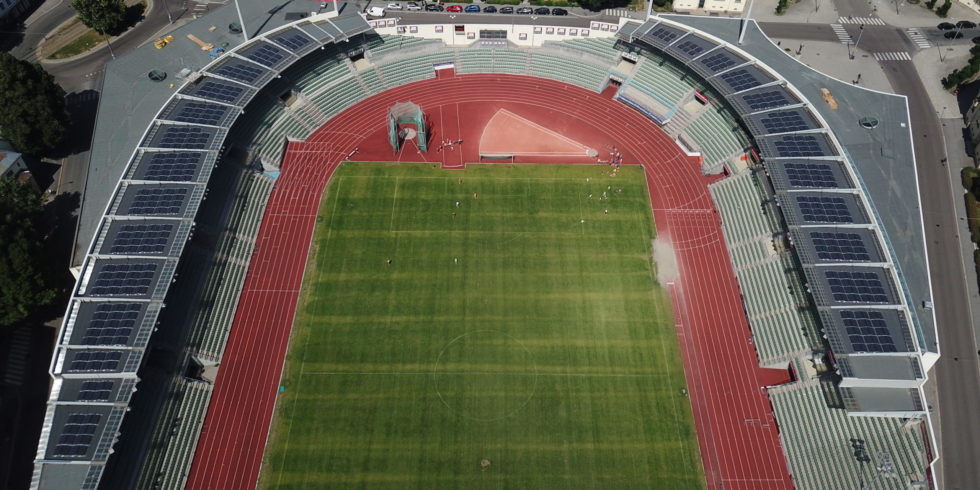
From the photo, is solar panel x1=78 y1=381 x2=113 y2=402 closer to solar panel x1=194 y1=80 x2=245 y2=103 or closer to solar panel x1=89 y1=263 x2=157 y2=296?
solar panel x1=89 y1=263 x2=157 y2=296

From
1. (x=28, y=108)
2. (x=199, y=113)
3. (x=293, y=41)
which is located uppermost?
(x=293, y=41)

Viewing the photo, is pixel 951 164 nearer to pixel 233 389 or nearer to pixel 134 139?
pixel 233 389

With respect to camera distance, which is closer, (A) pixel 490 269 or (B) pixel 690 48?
(A) pixel 490 269

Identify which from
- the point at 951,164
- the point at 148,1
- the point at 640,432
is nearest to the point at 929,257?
the point at 951,164

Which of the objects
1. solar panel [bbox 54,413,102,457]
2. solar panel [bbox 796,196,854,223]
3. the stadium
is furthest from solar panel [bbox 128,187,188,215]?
solar panel [bbox 796,196,854,223]

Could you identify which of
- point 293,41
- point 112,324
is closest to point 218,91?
point 293,41

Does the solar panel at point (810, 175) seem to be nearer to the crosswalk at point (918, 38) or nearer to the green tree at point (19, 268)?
the crosswalk at point (918, 38)

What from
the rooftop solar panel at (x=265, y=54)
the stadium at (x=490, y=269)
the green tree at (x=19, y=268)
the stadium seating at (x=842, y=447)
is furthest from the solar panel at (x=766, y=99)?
the green tree at (x=19, y=268)

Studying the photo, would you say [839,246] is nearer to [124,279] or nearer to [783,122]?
[783,122]
